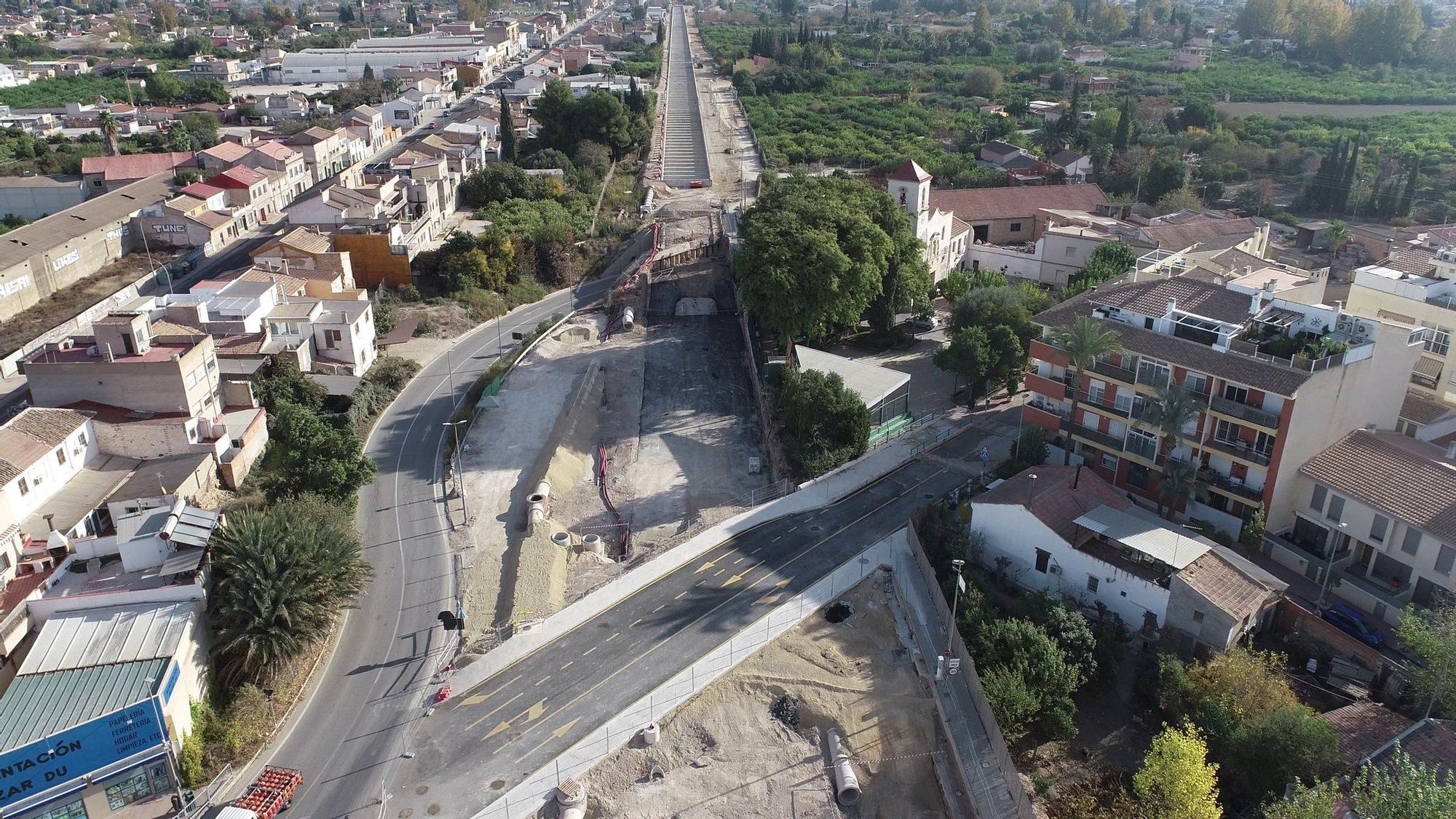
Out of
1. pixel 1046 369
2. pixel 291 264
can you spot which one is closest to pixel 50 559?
pixel 291 264

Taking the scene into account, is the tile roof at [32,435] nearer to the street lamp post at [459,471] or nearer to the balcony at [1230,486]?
the street lamp post at [459,471]

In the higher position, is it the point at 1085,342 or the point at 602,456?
the point at 1085,342

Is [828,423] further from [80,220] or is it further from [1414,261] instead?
[80,220]

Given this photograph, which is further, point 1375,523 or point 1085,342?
point 1085,342

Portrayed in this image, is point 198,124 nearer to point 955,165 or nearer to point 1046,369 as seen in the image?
point 955,165

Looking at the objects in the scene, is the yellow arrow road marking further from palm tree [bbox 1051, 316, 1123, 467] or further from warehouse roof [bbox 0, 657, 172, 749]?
palm tree [bbox 1051, 316, 1123, 467]

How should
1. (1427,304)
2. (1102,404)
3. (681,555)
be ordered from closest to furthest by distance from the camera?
(681,555) < (1102,404) < (1427,304)

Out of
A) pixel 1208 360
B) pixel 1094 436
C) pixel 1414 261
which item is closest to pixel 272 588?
pixel 1094 436
